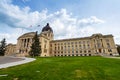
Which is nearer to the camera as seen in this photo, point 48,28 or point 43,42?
point 43,42

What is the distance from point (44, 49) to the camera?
74.4 m

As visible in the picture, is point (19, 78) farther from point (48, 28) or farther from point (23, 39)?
point (48, 28)

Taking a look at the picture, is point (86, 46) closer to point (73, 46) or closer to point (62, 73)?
point (73, 46)

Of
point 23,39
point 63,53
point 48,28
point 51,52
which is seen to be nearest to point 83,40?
point 63,53

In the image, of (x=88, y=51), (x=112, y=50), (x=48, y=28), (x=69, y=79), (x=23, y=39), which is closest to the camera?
(x=69, y=79)

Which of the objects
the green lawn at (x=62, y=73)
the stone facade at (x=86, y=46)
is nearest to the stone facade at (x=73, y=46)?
the stone facade at (x=86, y=46)

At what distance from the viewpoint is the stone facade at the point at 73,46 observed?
65.9 metres

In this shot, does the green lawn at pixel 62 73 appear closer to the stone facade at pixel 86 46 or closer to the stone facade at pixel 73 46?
the stone facade at pixel 86 46

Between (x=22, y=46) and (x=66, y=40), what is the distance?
33.3m

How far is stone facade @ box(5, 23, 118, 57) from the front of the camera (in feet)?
216

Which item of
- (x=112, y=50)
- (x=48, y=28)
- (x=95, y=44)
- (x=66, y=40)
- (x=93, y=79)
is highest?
(x=48, y=28)

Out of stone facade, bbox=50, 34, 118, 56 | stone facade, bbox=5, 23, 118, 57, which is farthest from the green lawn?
stone facade, bbox=5, 23, 118, 57

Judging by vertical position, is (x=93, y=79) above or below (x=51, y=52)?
below

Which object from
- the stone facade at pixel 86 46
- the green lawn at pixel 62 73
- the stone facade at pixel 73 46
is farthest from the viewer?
the stone facade at pixel 73 46
